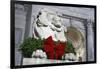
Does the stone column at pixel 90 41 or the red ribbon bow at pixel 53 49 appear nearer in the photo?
the red ribbon bow at pixel 53 49

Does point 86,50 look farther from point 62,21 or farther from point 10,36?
point 10,36

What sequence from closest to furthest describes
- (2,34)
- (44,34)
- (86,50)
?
(2,34) → (44,34) → (86,50)

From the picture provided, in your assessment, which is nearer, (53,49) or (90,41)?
(53,49)

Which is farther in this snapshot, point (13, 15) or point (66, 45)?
point (66, 45)

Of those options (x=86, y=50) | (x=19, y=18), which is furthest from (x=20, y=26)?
(x=86, y=50)

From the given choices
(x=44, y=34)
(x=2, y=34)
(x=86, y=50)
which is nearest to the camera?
(x=2, y=34)

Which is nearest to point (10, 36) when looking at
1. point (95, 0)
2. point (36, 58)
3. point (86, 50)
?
point (36, 58)

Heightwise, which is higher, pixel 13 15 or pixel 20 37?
pixel 13 15

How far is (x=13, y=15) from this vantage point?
2.02m

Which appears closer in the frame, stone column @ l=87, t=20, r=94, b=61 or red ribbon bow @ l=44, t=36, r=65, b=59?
red ribbon bow @ l=44, t=36, r=65, b=59

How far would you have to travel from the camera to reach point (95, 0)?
2.39 metres

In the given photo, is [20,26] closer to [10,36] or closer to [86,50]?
[10,36]

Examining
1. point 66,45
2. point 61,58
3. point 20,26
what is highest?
point 20,26

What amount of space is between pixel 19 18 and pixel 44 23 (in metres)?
0.27
